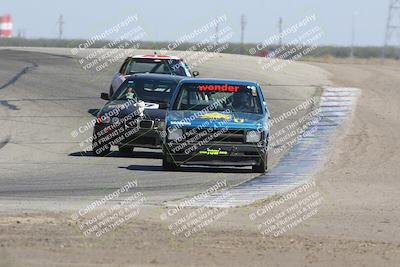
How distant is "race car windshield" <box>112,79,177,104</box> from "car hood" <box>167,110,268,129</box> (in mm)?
2718

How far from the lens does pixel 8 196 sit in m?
12.1

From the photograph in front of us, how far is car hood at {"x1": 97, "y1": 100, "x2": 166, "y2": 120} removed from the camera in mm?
17859

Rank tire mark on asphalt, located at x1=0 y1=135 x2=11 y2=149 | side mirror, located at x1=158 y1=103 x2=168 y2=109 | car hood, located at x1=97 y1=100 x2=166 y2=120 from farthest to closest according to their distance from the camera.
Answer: tire mark on asphalt, located at x1=0 y1=135 x2=11 y2=149 < side mirror, located at x1=158 y1=103 x2=168 y2=109 < car hood, located at x1=97 y1=100 x2=166 y2=120

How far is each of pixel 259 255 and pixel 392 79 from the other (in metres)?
34.7

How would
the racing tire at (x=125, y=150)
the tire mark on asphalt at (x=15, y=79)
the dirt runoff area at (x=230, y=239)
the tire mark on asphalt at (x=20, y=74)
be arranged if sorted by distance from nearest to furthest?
1. the dirt runoff area at (x=230, y=239)
2. the racing tire at (x=125, y=150)
3. the tire mark on asphalt at (x=15, y=79)
4. the tire mark on asphalt at (x=20, y=74)

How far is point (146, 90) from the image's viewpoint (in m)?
19.2

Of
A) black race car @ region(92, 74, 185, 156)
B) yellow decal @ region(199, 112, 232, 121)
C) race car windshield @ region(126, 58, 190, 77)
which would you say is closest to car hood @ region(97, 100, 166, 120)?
black race car @ region(92, 74, 185, 156)

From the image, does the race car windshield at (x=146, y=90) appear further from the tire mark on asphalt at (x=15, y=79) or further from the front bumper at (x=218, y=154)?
the tire mark on asphalt at (x=15, y=79)

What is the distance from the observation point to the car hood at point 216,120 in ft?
51.4

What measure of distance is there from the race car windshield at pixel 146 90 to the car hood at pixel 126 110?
0.39 metres

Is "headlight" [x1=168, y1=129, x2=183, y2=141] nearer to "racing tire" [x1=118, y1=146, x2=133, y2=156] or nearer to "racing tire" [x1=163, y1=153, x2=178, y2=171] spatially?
"racing tire" [x1=163, y1=153, x2=178, y2=171]

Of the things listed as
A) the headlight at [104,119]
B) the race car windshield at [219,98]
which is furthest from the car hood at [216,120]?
the headlight at [104,119]

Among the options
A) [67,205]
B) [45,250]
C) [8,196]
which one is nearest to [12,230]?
[45,250]

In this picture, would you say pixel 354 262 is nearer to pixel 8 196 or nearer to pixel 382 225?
pixel 382 225
